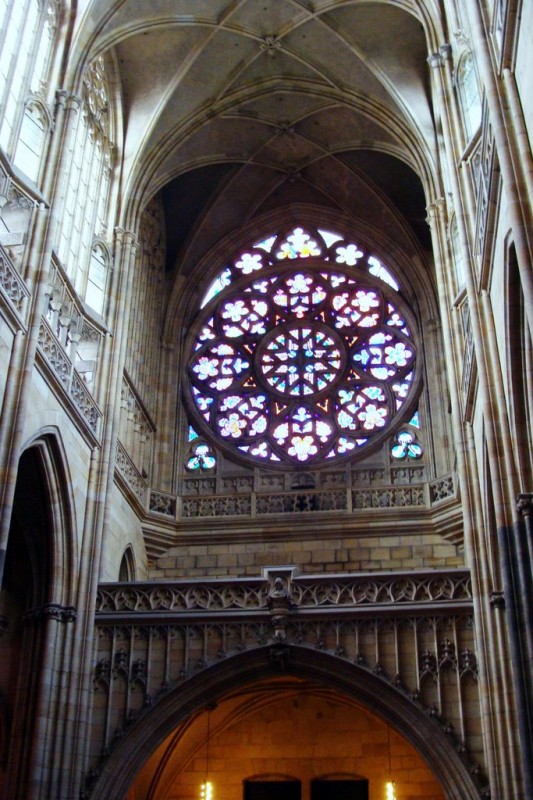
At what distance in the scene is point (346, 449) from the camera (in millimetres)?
17719

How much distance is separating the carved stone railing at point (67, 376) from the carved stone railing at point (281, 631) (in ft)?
7.60

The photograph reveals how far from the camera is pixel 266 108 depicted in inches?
725

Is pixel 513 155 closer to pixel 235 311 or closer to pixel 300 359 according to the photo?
pixel 300 359

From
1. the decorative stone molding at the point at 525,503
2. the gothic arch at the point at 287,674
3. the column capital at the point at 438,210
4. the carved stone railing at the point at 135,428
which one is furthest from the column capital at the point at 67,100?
the decorative stone molding at the point at 525,503

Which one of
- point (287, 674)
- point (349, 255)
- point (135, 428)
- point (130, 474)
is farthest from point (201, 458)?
point (287, 674)

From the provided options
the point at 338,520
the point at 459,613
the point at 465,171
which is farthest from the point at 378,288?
the point at 459,613

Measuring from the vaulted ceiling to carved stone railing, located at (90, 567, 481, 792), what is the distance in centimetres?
680

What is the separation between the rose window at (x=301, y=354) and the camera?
59.1ft

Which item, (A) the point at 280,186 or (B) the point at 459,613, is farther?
(A) the point at 280,186

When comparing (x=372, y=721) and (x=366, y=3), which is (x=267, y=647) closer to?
(x=372, y=721)

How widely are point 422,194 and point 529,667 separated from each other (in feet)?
37.9

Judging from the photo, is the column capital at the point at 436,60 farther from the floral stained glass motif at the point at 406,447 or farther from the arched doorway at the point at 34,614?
the arched doorway at the point at 34,614

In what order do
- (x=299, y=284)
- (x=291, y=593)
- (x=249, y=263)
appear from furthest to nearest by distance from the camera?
(x=249, y=263), (x=299, y=284), (x=291, y=593)

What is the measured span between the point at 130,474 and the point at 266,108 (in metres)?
7.14
